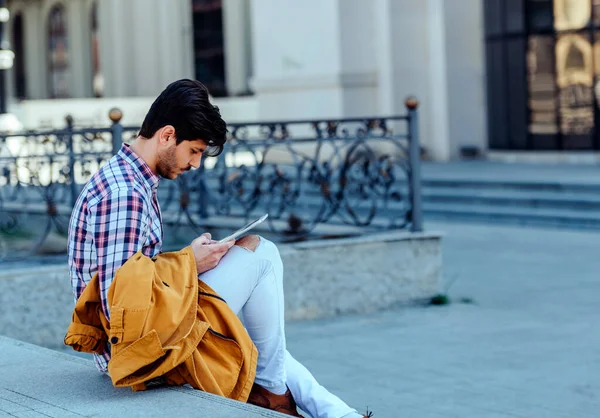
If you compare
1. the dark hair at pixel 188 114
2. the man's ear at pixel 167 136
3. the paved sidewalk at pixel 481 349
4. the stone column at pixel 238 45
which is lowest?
the paved sidewalk at pixel 481 349

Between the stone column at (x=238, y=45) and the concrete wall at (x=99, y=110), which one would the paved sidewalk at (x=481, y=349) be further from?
the stone column at (x=238, y=45)

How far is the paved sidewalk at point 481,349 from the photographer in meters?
5.48

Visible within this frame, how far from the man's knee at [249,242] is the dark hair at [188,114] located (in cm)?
40

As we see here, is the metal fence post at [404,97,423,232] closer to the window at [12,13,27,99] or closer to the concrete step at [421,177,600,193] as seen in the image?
the concrete step at [421,177,600,193]

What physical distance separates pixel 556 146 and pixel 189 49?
35.6 ft

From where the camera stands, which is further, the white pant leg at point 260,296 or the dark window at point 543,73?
the dark window at point 543,73

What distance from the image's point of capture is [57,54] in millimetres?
32688

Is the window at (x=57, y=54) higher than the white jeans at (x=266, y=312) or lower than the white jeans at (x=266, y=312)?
higher

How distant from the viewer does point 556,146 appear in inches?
677

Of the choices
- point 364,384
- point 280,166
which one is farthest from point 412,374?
point 280,166

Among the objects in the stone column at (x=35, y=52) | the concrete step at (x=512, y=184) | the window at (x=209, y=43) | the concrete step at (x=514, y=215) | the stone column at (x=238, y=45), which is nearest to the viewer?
the concrete step at (x=514, y=215)

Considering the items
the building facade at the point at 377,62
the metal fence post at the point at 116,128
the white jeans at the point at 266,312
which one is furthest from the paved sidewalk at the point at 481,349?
the building facade at the point at 377,62

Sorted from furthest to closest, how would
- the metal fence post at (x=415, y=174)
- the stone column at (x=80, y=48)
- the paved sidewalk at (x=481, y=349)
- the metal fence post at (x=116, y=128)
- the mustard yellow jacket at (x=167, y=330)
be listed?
the stone column at (x=80, y=48), the metal fence post at (x=415, y=174), the metal fence post at (x=116, y=128), the paved sidewalk at (x=481, y=349), the mustard yellow jacket at (x=167, y=330)

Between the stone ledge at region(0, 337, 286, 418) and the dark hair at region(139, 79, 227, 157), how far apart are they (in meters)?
0.88
